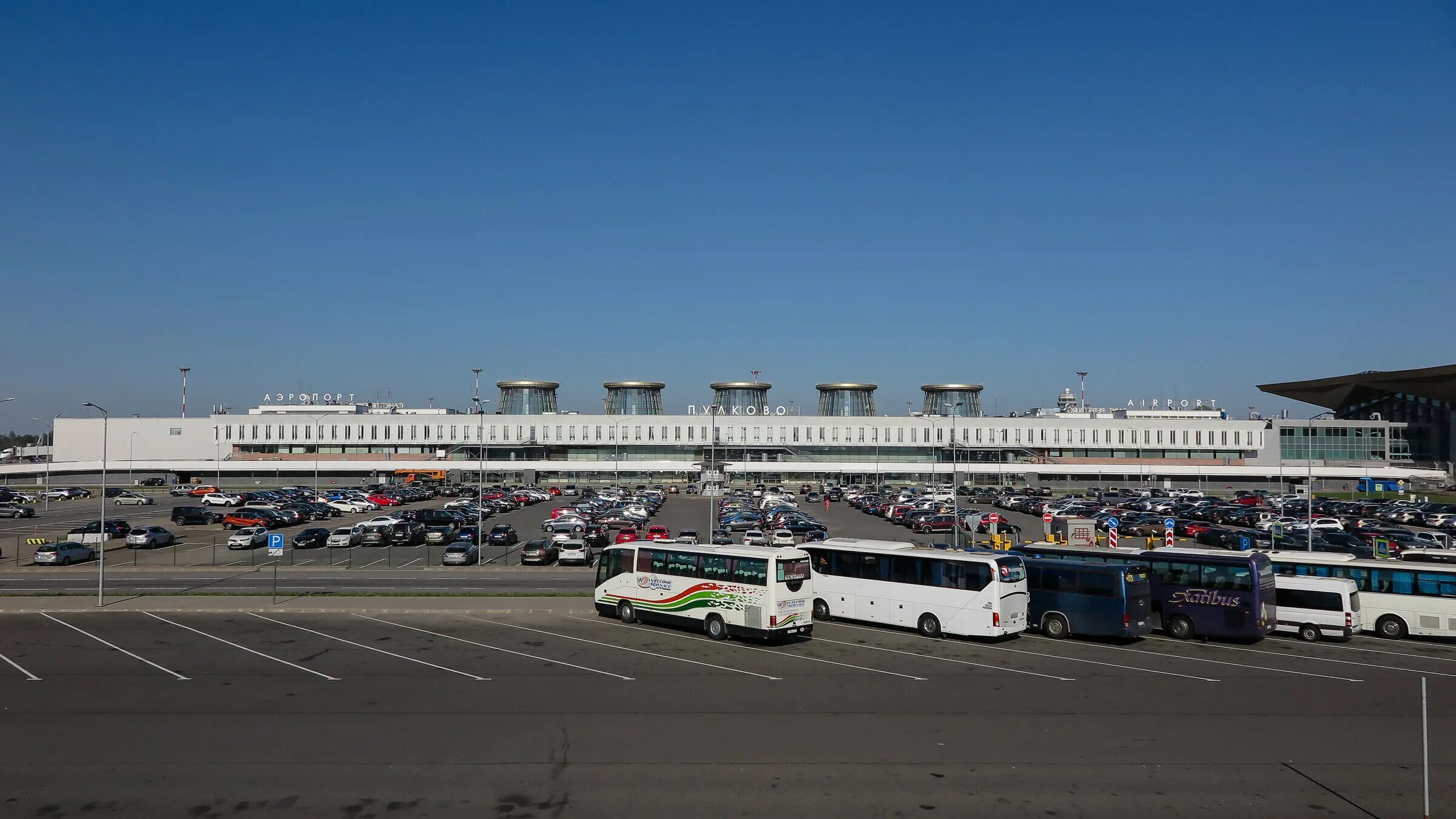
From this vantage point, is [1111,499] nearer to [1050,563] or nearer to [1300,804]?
[1050,563]

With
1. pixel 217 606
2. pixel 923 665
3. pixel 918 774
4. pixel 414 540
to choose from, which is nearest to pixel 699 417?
pixel 414 540

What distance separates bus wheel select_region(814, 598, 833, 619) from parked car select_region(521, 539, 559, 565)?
61.3 ft

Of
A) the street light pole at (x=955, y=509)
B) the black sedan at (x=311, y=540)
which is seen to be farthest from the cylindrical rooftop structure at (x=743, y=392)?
the black sedan at (x=311, y=540)

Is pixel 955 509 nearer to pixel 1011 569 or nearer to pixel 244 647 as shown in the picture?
pixel 1011 569

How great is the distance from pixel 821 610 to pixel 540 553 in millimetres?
19059

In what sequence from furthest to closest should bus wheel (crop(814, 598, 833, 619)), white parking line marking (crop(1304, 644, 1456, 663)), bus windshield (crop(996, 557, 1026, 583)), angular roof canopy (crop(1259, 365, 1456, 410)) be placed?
angular roof canopy (crop(1259, 365, 1456, 410))
bus wheel (crop(814, 598, 833, 619))
bus windshield (crop(996, 557, 1026, 583))
white parking line marking (crop(1304, 644, 1456, 663))

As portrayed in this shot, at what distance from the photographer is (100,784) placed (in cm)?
1285

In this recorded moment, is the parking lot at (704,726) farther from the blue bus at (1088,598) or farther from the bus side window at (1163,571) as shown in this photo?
the bus side window at (1163,571)

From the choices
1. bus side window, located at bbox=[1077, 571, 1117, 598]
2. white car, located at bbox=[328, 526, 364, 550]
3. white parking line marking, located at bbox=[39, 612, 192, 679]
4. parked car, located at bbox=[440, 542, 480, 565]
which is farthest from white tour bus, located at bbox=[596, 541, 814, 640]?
white car, located at bbox=[328, 526, 364, 550]

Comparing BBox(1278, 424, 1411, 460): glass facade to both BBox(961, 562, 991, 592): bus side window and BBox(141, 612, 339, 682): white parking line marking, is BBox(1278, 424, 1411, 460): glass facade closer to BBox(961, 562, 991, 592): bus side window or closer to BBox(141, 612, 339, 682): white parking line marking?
BBox(961, 562, 991, 592): bus side window

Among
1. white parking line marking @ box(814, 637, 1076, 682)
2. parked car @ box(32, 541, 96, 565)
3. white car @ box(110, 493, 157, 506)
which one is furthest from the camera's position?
white car @ box(110, 493, 157, 506)

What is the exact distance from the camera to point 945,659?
862 inches

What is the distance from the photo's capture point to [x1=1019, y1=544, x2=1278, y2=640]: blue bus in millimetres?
23797

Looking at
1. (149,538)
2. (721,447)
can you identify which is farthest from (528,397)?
(149,538)
